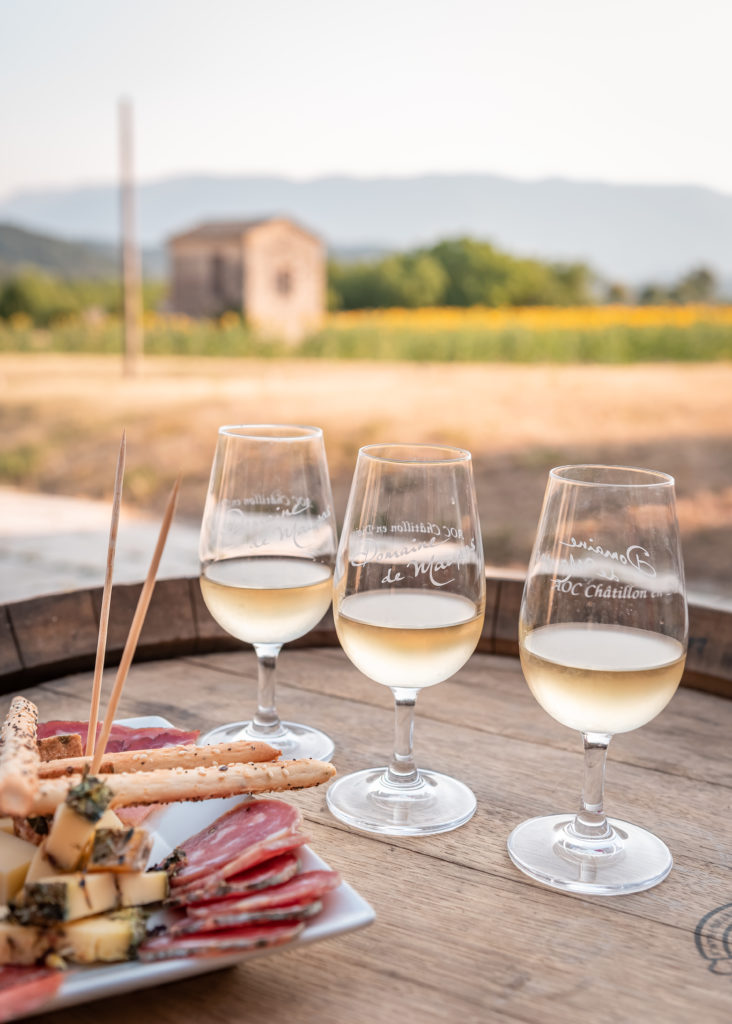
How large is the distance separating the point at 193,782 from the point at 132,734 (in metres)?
0.33

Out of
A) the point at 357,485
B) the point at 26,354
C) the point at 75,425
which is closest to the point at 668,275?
the point at 26,354

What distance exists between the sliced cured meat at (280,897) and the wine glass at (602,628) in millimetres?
315

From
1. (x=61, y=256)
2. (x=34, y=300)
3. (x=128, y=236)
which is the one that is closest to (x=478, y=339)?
(x=128, y=236)

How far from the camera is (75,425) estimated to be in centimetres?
1259

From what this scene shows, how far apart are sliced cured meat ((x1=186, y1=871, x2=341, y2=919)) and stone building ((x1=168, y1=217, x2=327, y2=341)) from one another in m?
37.6

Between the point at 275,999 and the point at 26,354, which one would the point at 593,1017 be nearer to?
the point at 275,999

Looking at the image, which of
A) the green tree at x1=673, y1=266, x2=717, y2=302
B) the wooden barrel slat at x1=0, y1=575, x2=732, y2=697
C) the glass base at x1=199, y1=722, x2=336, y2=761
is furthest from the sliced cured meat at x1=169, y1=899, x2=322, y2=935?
the green tree at x1=673, y1=266, x2=717, y2=302

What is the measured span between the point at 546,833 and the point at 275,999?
0.43m

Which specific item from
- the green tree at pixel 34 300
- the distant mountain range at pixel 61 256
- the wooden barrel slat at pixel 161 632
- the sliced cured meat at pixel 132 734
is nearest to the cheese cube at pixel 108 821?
the sliced cured meat at pixel 132 734

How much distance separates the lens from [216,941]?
832 mm

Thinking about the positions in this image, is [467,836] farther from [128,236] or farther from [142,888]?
[128,236]

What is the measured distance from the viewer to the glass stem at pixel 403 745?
4.30 feet

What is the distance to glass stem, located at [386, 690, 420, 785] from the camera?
1.31 m

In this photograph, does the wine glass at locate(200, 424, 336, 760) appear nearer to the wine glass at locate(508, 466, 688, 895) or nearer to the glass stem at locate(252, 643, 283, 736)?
the glass stem at locate(252, 643, 283, 736)
